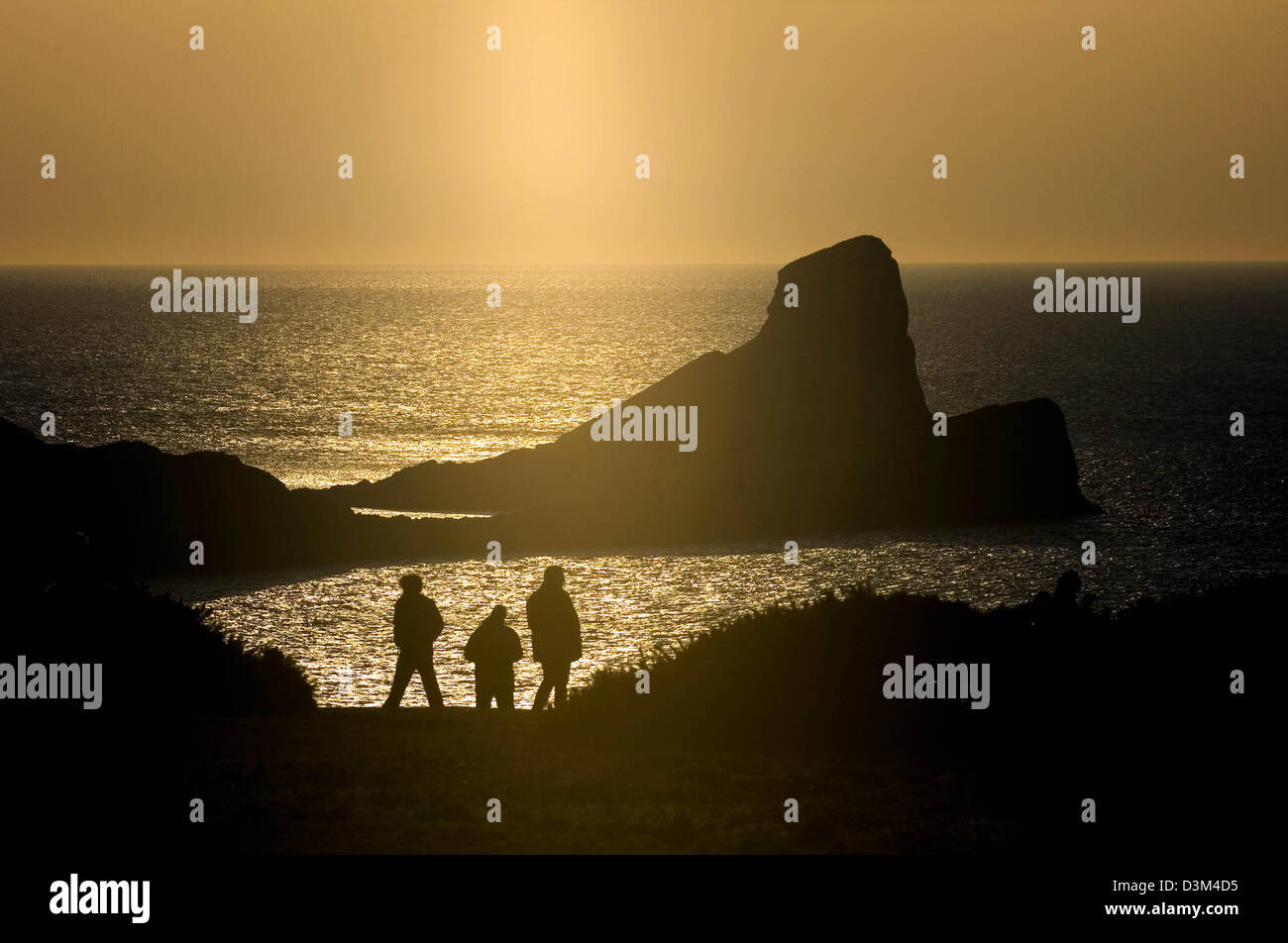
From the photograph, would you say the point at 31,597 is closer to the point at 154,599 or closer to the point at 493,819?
the point at 154,599

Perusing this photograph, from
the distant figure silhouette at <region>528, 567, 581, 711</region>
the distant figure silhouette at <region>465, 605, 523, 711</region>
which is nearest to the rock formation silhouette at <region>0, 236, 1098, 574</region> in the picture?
the distant figure silhouette at <region>465, 605, 523, 711</region>

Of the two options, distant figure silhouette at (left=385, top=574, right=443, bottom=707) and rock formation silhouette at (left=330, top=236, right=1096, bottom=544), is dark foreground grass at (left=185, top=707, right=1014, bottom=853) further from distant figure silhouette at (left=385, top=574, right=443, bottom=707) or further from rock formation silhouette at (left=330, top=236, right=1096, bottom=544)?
rock formation silhouette at (left=330, top=236, right=1096, bottom=544)

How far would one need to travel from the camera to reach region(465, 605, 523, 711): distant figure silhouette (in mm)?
17719

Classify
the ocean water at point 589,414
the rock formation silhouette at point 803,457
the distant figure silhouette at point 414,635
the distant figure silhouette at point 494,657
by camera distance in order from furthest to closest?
1. the rock formation silhouette at point 803,457
2. the ocean water at point 589,414
3. the distant figure silhouette at point 494,657
4. the distant figure silhouette at point 414,635

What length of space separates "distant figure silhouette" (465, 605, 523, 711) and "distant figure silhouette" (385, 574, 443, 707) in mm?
535

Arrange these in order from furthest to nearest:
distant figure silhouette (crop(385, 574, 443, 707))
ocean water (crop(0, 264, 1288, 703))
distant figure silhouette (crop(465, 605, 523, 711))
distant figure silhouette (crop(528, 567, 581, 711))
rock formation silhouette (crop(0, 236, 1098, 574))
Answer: rock formation silhouette (crop(0, 236, 1098, 574)) < ocean water (crop(0, 264, 1288, 703)) < distant figure silhouette (crop(465, 605, 523, 711)) < distant figure silhouette (crop(385, 574, 443, 707)) < distant figure silhouette (crop(528, 567, 581, 711))

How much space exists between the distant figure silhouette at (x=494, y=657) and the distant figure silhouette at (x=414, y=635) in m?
0.53

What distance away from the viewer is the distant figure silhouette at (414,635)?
17.5m

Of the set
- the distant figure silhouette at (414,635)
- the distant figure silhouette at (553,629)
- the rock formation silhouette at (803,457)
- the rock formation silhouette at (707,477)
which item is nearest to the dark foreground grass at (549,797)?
the distant figure silhouette at (553,629)

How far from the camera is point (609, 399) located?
153625 millimetres

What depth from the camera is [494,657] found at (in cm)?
1792

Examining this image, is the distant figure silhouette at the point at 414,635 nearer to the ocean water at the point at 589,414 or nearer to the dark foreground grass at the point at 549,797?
the dark foreground grass at the point at 549,797
